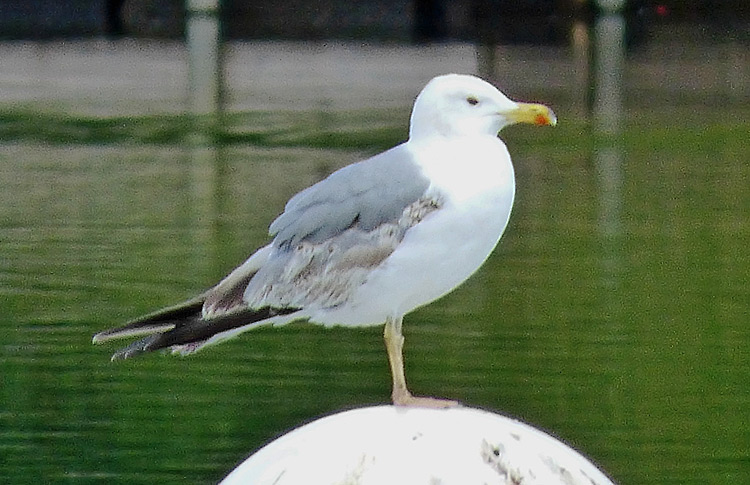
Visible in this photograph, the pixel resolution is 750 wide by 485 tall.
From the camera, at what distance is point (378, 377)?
306 inches

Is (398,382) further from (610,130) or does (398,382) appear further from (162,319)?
(610,130)

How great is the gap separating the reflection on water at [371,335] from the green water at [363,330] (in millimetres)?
16

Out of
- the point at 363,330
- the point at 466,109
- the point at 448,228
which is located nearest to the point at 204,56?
the point at 363,330

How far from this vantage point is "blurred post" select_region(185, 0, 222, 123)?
1934 centimetres

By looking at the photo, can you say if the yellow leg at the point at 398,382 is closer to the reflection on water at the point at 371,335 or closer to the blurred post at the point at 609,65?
the reflection on water at the point at 371,335

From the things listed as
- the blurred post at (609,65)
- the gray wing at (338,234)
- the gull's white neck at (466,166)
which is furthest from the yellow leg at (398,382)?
the blurred post at (609,65)

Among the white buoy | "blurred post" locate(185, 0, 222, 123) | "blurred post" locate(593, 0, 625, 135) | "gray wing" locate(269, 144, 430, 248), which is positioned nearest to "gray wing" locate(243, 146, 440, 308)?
"gray wing" locate(269, 144, 430, 248)

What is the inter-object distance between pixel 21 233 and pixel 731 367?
5125 mm

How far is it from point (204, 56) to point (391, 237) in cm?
1911

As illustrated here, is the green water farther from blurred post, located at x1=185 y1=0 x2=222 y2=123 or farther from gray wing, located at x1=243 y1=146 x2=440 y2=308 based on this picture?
blurred post, located at x1=185 y1=0 x2=222 y2=123

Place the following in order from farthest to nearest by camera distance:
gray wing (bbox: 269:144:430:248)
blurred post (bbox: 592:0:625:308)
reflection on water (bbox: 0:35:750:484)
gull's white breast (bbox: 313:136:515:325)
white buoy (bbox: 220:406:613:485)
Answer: blurred post (bbox: 592:0:625:308)
reflection on water (bbox: 0:35:750:484)
gray wing (bbox: 269:144:430:248)
gull's white breast (bbox: 313:136:515:325)
white buoy (bbox: 220:406:613:485)

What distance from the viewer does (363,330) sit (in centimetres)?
895

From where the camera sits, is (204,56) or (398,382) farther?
(204,56)

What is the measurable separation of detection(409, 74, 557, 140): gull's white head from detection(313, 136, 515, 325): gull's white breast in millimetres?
34
